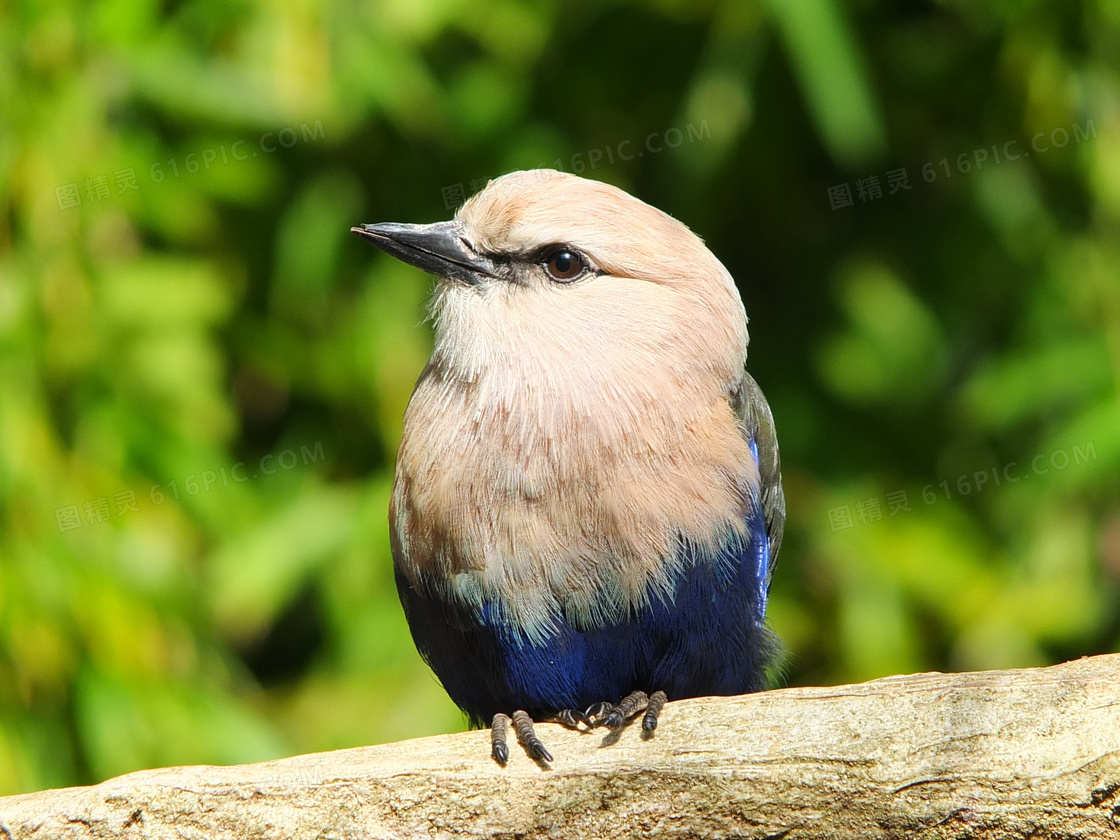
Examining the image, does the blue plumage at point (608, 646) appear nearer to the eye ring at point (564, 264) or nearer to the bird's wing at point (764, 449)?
the bird's wing at point (764, 449)

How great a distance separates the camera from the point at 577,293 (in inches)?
123

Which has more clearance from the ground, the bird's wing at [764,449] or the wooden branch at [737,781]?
the bird's wing at [764,449]

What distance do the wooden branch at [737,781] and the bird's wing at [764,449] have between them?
2.70ft

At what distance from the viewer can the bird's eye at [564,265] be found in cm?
311

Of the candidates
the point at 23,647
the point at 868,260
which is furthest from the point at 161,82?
the point at 868,260

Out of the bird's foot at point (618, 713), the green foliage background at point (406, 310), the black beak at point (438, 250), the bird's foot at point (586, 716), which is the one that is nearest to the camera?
the bird's foot at point (618, 713)

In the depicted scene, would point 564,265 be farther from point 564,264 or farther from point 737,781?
point 737,781

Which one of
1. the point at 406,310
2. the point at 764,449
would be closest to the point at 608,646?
the point at 764,449

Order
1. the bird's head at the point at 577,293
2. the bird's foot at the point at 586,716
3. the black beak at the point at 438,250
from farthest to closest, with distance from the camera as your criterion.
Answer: the black beak at the point at 438,250, the bird's head at the point at 577,293, the bird's foot at the point at 586,716

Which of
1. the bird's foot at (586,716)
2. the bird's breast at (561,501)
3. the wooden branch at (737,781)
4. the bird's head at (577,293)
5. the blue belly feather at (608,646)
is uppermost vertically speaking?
the bird's head at (577,293)

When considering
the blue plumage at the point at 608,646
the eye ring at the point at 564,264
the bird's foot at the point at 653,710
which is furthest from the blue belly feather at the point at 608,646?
the eye ring at the point at 564,264

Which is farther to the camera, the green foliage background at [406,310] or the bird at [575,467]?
the green foliage background at [406,310]

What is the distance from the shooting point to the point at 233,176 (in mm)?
4805

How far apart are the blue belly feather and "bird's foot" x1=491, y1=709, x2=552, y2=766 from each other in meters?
0.13
